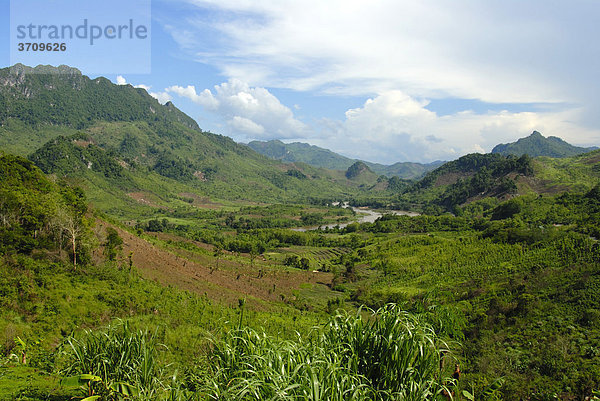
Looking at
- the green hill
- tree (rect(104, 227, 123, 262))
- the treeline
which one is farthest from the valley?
the green hill

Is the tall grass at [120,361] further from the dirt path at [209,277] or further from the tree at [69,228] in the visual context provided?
the dirt path at [209,277]

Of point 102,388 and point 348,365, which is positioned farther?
point 102,388

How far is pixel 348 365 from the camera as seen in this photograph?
20.3ft

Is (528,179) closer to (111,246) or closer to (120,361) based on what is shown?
(111,246)

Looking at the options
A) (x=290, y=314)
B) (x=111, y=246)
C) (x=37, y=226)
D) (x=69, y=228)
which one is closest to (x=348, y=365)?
(x=69, y=228)

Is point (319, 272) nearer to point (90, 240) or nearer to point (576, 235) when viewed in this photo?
point (576, 235)

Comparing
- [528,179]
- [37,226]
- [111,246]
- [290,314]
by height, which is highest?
[528,179]

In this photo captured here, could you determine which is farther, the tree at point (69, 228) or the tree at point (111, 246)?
the tree at point (111, 246)

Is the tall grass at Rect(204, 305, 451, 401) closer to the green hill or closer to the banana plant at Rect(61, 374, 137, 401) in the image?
the banana plant at Rect(61, 374, 137, 401)

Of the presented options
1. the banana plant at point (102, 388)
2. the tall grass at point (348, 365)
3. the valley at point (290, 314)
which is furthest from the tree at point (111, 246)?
the tall grass at point (348, 365)

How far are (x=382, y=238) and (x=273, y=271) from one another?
61634mm

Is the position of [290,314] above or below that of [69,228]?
below

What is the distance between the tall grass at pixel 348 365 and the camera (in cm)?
550

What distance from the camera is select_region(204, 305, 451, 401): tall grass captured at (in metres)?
5.50
